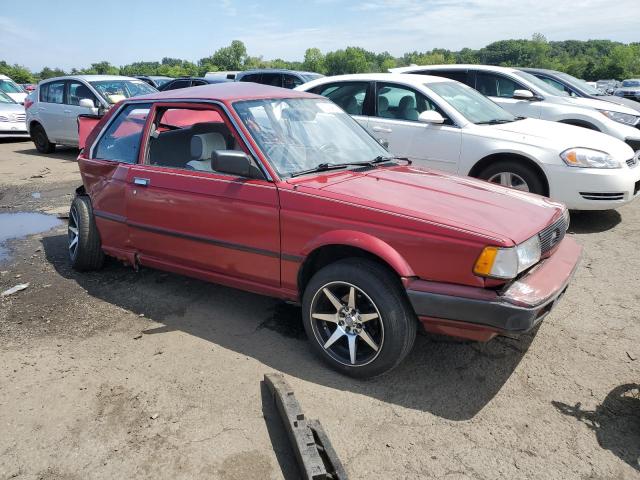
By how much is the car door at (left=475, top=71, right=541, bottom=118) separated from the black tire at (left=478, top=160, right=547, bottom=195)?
106 inches

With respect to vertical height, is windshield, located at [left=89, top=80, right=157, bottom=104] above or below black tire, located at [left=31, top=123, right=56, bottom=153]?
above

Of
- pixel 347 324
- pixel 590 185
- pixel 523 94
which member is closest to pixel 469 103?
pixel 590 185

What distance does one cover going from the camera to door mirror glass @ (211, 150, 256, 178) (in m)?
3.29

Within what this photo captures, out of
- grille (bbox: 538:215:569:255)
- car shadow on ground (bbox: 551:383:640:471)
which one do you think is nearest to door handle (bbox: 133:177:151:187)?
grille (bbox: 538:215:569:255)

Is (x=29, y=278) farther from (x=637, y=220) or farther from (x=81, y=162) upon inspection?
(x=637, y=220)

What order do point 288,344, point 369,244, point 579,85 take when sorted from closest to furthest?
point 369,244
point 288,344
point 579,85

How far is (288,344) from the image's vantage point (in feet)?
11.6

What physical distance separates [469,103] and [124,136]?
420 centimetres

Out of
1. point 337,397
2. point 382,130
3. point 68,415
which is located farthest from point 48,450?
point 382,130

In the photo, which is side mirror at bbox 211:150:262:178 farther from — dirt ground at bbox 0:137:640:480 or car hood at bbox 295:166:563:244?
dirt ground at bbox 0:137:640:480

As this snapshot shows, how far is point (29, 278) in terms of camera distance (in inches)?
185

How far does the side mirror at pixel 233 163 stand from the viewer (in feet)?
10.8

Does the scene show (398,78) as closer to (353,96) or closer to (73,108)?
(353,96)

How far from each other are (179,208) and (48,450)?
178 centimetres
